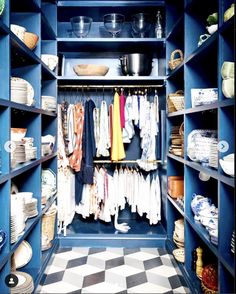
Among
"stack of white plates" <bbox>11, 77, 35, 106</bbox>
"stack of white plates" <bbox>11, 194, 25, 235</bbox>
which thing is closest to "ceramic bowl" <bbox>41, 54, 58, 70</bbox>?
"stack of white plates" <bbox>11, 77, 35, 106</bbox>

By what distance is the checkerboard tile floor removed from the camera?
243 cm

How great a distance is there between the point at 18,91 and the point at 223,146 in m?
1.31

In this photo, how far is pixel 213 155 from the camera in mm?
2023

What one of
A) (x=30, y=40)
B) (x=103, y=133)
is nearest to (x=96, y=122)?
(x=103, y=133)

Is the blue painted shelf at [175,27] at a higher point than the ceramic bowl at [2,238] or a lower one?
higher

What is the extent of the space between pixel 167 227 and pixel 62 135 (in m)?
1.45

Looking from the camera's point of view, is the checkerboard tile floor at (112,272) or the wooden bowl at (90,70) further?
the wooden bowl at (90,70)

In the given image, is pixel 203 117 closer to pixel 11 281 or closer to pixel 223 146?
pixel 223 146

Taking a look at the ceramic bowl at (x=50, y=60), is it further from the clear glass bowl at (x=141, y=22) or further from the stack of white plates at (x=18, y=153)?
the stack of white plates at (x=18, y=153)

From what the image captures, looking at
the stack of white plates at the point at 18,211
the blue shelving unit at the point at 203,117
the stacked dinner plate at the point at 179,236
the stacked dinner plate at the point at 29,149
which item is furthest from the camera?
the stacked dinner plate at the point at 179,236

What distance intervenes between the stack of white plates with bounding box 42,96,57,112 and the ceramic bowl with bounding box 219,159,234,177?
1739 millimetres

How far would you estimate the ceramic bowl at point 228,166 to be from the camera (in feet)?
5.35

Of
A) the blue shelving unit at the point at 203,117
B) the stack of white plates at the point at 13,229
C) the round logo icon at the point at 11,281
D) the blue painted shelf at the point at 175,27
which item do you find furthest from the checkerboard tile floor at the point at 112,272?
the blue painted shelf at the point at 175,27

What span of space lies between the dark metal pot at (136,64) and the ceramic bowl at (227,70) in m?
1.73
